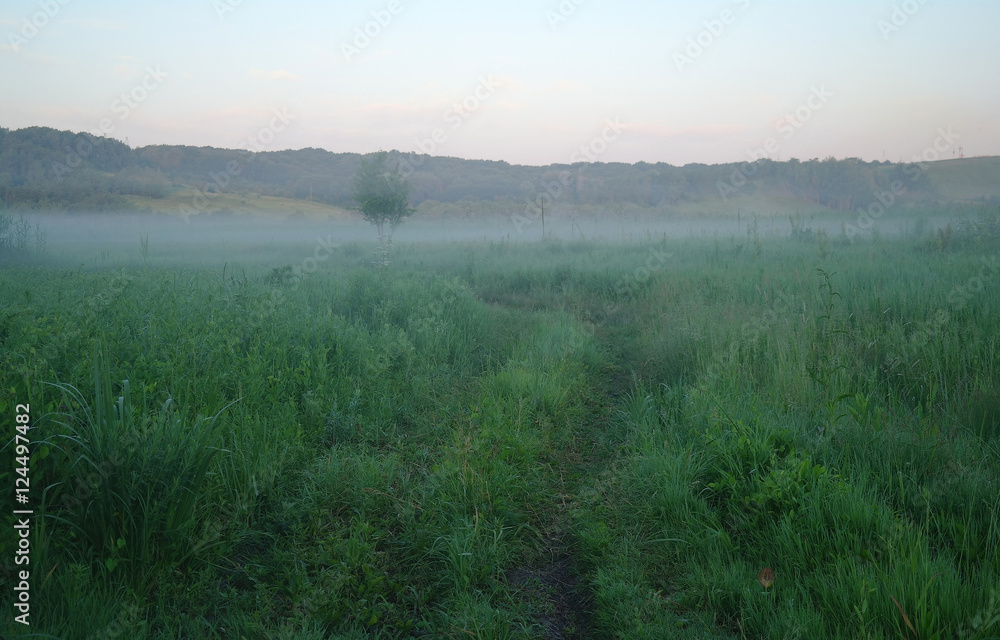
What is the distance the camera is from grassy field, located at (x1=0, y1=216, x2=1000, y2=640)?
7.95 feet

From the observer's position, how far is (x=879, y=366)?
4.93 metres

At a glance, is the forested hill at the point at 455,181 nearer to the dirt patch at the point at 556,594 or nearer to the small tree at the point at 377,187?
the small tree at the point at 377,187

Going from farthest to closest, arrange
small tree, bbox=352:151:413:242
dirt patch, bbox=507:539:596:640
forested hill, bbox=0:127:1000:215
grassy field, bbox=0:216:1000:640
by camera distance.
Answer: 1. forested hill, bbox=0:127:1000:215
2. small tree, bbox=352:151:413:242
3. dirt patch, bbox=507:539:596:640
4. grassy field, bbox=0:216:1000:640

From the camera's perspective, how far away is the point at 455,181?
266 ft

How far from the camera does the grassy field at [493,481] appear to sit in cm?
242

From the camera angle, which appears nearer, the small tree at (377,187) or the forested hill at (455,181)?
the small tree at (377,187)

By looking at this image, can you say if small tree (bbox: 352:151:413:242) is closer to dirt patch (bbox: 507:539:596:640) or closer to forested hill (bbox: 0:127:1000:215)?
forested hill (bbox: 0:127:1000:215)

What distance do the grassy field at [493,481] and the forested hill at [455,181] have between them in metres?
21.8

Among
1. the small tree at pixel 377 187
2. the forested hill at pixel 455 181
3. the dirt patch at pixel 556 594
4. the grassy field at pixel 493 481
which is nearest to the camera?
the grassy field at pixel 493 481

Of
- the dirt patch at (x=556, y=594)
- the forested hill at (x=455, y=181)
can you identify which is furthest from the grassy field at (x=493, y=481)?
the forested hill at (x=455, y=181)

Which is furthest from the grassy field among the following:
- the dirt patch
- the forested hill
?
the forested hill

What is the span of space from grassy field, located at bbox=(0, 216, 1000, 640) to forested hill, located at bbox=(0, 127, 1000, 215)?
860 inches

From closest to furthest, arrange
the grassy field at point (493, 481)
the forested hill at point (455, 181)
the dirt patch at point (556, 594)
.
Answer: the grassy field at point (493, 481), the dirt patch at point (556, 594), the forested hill at point (455, 181)

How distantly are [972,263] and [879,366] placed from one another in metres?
6.11
